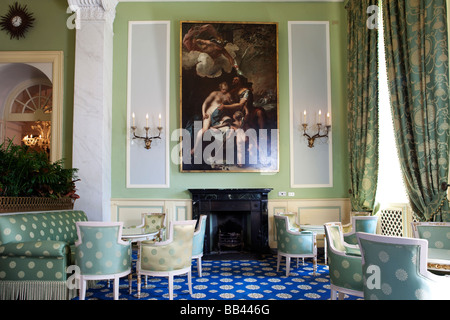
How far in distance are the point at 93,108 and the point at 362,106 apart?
4720mm

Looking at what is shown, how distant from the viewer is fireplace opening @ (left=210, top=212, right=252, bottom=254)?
22.2 feet

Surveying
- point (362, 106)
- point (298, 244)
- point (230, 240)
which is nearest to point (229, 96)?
point (362, 106)

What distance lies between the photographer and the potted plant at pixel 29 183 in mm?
4520

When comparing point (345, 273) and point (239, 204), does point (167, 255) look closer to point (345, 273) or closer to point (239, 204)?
point (345, 273)

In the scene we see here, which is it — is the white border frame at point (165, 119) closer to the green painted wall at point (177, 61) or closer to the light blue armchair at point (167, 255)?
the green painted wall at point (177, 61)

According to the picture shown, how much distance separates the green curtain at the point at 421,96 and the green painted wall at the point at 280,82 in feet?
6.37

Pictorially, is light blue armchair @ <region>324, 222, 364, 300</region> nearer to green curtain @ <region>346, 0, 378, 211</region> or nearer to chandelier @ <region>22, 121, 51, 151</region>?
green curtain @ <region>346, 0, 378, 211</region>

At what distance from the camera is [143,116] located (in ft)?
23.0

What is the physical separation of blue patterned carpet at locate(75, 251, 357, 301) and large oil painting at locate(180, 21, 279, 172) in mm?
2061

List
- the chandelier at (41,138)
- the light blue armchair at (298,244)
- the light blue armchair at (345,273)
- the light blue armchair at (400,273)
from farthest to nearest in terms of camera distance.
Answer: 1. the chandelier at (41,138)
2. the light blue armchair at (298,244)
3. the light blue armchair at (345,273)
4. the light blue armchair at (400,273)

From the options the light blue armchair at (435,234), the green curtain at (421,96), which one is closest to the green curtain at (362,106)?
the green curtain at (421,96)

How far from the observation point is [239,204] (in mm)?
6605

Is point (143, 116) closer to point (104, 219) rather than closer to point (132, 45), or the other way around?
point (132, 45)

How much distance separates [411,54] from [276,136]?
9.17 feet
